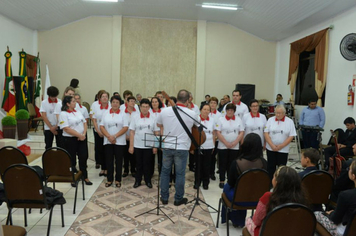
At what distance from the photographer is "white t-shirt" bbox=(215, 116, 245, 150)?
477 cm

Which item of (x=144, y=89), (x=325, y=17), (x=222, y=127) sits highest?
(x=325, y=17)

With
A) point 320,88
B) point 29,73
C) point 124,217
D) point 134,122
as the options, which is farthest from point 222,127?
point 29,73

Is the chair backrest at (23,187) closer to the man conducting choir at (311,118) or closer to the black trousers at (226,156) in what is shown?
the black trousers at (226,156)

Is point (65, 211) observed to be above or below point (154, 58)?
below

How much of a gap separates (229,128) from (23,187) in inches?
124

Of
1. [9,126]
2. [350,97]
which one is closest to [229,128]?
[350,97]

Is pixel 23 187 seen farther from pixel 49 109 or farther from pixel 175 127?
pixel 49 109

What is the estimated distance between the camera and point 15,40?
9.36 meters

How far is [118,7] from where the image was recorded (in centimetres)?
1023

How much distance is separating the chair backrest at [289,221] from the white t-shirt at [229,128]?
2.82 meters

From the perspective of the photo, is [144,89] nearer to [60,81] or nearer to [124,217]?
[60,81]

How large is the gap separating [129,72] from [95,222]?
8487 mm

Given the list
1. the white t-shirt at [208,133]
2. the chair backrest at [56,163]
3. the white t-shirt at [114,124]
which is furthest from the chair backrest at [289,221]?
the white t-shirt at [114,124]

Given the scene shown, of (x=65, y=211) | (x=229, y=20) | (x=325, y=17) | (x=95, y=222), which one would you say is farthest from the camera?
(x=229, y=20)
